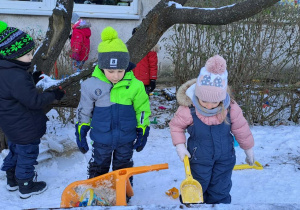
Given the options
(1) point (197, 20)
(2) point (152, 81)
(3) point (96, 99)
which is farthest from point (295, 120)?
(3) point (96, 99)

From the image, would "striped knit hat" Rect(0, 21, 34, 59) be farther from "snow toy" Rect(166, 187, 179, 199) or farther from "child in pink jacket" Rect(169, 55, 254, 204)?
"snow toy" Rect(166, 187, 179, 199)

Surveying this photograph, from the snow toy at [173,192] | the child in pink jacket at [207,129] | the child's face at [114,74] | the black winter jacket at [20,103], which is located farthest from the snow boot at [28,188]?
the child in pink jacket at [207,129]

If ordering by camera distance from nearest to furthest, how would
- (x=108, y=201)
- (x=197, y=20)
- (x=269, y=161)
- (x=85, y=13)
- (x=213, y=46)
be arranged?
(x=108, y=201)
(x=197, y=20)
(x=269, y=161)
(x=213, y=46)
(x=85, y=13)

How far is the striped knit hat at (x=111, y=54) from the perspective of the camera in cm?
232

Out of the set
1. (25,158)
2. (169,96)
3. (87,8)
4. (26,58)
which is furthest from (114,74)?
(87,8)

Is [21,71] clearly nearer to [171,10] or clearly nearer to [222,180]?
[171,10]

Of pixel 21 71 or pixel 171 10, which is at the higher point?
pixel 171 10

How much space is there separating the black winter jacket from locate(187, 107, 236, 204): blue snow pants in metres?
1.29

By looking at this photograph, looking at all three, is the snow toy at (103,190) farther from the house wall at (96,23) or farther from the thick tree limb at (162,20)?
the house wall at (96,23)

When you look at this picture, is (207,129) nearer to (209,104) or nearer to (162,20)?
(209,104)

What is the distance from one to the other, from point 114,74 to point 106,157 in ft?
2.31

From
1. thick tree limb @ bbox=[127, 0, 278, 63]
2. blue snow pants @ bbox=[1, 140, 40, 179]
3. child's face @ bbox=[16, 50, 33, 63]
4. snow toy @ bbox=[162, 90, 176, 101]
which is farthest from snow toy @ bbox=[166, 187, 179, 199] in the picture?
snow toy @ bbox=[162, 90, 176, 101]

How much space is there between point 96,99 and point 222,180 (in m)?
1.15

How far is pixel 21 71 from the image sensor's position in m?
2.56
